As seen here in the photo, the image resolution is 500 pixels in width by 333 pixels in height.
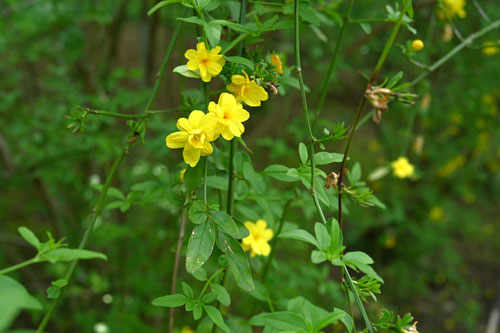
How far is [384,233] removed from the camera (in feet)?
9.69

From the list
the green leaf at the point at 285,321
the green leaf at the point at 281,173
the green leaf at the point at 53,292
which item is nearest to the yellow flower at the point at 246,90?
the green leaf at the point at 281,173

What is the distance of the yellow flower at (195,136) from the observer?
63cm

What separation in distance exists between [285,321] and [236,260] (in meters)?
0.12

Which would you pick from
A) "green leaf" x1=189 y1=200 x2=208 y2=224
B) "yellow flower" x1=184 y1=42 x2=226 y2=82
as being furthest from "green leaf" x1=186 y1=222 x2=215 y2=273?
"yellow flower" x1=184 y1=42 x2=226 y2=82

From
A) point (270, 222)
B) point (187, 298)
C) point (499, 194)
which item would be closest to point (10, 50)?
point (270, 222)

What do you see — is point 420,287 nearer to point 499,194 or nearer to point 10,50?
point 499,194

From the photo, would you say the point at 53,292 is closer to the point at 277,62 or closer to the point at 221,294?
the point at 221,294

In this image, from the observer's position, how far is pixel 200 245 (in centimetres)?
62

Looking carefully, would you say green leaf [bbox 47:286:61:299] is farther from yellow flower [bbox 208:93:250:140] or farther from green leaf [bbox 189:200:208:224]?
yellow flower [bbox 208:93:250:140]

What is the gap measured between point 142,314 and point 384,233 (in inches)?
69.5

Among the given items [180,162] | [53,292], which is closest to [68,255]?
[53,292]

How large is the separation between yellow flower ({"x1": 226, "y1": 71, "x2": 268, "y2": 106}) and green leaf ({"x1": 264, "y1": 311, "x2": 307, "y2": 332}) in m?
0.34

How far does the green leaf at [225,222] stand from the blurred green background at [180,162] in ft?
0.65

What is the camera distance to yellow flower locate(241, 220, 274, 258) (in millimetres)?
843
